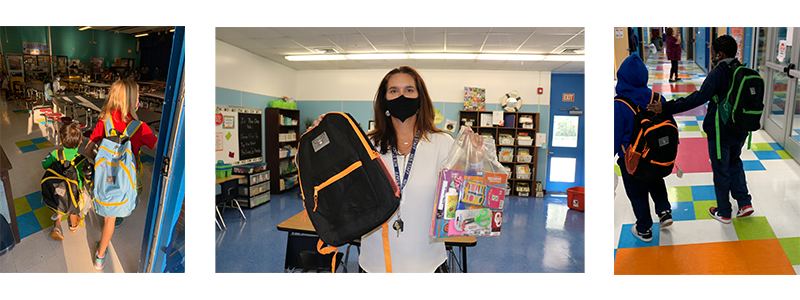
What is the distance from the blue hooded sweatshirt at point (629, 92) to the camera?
1.79 meters

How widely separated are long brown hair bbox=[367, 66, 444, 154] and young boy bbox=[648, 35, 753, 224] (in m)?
1.46

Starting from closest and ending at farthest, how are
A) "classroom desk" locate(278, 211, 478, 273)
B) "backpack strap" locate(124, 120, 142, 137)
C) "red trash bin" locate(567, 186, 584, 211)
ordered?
"backpack strap" locate(124, 120, 142, 137), "classroom desk" locate(278, 211, 478, 273), "red trash bin" locate(567, 186, 584, 211)

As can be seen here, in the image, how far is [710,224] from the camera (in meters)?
1.70

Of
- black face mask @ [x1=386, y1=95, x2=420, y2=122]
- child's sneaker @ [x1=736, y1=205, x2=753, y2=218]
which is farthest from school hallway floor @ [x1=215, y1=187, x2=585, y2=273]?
black face mask @ [x1=386, y1=95, x2=420, y2=122]

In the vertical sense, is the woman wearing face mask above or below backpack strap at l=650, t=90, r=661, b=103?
below

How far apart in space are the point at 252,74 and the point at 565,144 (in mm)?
6308

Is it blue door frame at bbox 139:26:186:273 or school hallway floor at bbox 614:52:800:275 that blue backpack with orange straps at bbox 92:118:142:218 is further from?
school hallway floor at bbox 614:52:800:275

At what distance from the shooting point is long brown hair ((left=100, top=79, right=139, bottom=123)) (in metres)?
1.61

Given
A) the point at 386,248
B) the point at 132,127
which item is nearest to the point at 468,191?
the point at 386,248

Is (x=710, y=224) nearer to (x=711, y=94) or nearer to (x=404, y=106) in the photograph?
(x=711, y=94)

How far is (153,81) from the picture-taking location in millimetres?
1685

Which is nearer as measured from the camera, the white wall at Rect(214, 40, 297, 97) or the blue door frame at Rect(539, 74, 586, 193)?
the white wall at Rect(214, 40, 297, 97)
